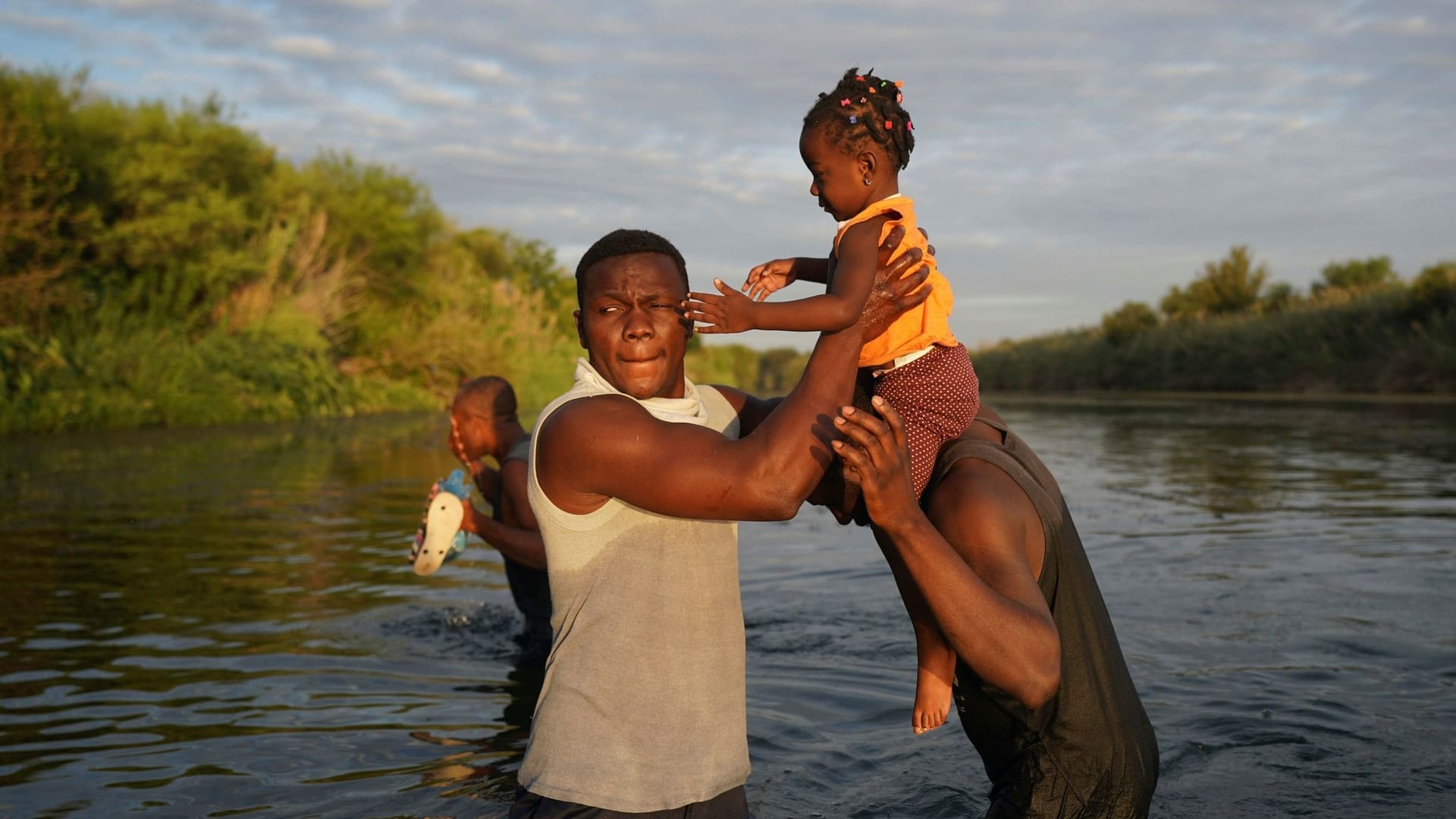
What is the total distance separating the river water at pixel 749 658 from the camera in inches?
185

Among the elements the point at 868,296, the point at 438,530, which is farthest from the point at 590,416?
the point at 438,530

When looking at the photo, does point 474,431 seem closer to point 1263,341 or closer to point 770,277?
point 770,277

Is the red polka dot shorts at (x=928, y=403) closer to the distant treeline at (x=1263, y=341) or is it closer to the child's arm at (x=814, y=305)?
the child's arm at (x=814, y=305)

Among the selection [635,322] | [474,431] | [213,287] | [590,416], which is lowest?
[474,431]

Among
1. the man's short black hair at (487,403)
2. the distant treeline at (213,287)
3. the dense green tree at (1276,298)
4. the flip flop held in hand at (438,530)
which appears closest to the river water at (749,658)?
the flip flop held in hand at (438,530)

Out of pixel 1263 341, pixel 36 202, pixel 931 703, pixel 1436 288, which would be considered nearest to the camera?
pixel 931 703

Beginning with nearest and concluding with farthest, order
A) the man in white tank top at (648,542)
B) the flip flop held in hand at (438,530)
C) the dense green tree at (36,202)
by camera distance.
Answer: the man in white tank top at (648,542) < the flip flop held in hand at (438,530) < the dense green tree at (36,202)

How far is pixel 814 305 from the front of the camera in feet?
8.98

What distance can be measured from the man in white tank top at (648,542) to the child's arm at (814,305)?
4 cm

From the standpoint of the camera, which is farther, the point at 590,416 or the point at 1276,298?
the point at 1276,298

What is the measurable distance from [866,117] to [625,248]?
799 millimetres

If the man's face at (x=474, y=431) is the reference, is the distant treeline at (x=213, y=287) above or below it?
above

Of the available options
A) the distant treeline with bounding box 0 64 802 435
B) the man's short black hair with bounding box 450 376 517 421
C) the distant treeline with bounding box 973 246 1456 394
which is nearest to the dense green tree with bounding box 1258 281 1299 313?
the distant treeline with bounding box 973 246 1456 394

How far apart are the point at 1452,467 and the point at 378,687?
13.7m
